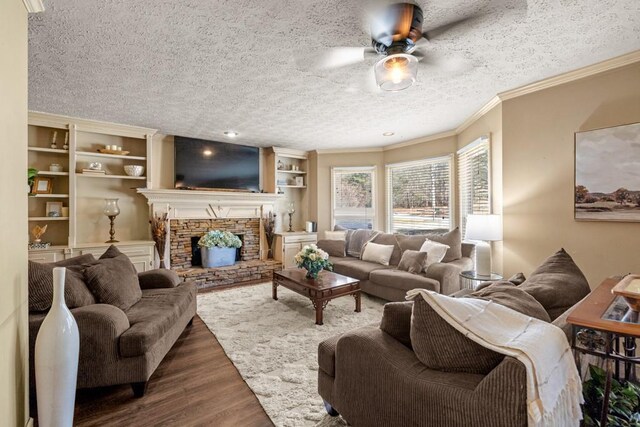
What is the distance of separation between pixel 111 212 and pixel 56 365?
3.30m

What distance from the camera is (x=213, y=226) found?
5.26 metres

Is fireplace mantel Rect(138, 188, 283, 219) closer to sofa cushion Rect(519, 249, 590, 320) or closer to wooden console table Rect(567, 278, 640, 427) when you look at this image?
sofa cushion Rect(519, 249, 590, 320)

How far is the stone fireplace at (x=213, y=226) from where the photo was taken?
15.5 ft

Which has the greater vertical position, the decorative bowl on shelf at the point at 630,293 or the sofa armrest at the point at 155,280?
the decorative bowl on shelf at the point at 630,293

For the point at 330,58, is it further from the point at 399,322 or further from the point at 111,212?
the point at 111,212

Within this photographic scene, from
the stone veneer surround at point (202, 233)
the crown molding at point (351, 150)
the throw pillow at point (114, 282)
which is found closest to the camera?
the throw pillow at point (114, 282)

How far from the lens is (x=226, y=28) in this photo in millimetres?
1944

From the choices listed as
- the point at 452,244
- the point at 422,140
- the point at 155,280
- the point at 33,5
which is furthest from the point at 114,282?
the point at 422,140

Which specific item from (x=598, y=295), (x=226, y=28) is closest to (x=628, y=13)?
(x=598, y=295)

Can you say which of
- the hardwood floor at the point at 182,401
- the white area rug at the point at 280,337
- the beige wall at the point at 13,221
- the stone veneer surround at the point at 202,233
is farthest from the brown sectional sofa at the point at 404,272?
the beige wall at the point at 13,221

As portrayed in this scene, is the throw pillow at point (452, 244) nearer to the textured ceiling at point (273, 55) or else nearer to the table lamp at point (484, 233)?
the table lamp at point (484, 233)

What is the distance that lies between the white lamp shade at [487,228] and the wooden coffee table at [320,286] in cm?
147

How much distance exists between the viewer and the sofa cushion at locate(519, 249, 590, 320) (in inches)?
63.7

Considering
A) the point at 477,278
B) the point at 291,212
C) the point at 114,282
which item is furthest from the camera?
the point at 291,212
